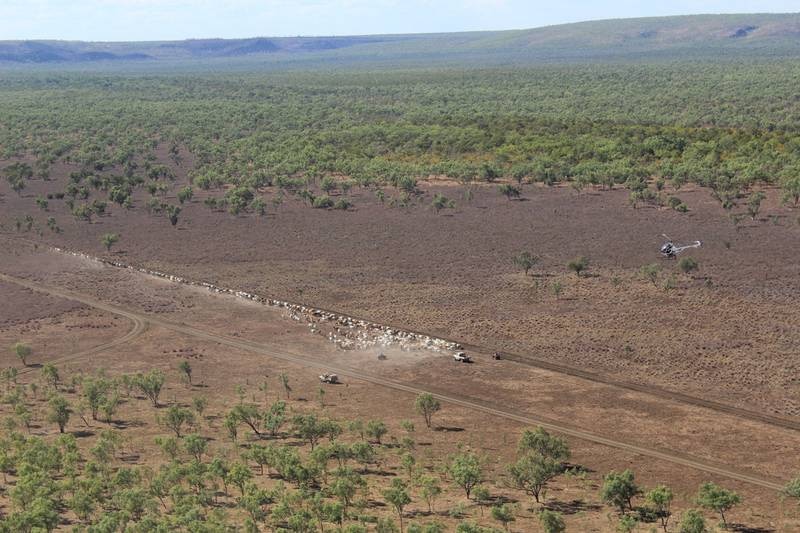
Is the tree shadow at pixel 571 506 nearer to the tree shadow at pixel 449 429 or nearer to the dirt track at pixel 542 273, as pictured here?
the tree shadow at pixel 449 429

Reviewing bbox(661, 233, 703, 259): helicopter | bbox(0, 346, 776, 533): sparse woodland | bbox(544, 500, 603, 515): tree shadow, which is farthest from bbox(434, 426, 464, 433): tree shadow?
bbox(661, 233, 703, 259): helicopter

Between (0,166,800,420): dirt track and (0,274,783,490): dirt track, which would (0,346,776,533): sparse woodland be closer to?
(0,274,783,490): dirt track

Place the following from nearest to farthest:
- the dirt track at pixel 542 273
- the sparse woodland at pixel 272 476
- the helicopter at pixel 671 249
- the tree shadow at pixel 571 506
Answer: the sparse woodland at pixel 272 476
the tree shadow at pixel 571 506
the dirt track at pixel 542 273
the helicopter at pixel 671 249

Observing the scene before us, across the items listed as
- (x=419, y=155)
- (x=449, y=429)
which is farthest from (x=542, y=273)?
(x=419, y=155)

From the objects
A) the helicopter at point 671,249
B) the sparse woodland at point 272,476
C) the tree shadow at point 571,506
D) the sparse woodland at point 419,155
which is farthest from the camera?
the sparse woodland at point 419,155

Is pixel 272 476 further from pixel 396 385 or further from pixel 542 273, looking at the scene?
pixel 542 273

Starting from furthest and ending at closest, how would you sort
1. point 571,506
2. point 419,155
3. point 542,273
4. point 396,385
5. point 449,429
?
point 419,155, point 542,273, point 396,385, point 449,429, point 571,506

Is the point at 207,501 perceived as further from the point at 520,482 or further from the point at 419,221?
the point at 419,221

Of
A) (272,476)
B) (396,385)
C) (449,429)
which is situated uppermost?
(272,476)

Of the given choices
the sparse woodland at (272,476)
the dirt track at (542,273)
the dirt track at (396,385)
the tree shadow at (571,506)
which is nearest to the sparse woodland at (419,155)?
the dirt track at (542,273)
